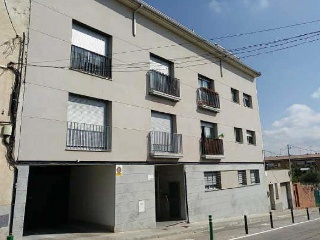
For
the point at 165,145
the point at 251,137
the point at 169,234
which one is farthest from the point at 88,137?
the point at 251,137

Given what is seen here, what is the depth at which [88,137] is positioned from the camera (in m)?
12.0

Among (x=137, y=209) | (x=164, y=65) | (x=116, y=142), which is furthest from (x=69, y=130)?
(x=164, y=65)

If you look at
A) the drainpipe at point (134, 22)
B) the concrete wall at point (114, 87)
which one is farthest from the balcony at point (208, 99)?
the drainpipe at point (134, 22)

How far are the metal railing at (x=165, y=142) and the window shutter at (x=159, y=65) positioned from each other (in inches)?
126

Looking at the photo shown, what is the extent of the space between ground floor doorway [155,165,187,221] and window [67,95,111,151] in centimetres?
485

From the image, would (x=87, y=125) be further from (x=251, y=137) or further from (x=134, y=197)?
(x=251, y=137)

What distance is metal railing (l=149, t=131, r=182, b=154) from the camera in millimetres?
14487

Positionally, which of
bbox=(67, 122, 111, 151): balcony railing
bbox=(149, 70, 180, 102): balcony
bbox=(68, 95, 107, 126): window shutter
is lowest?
bbox=(67, 122, 111, 151): balcony railing

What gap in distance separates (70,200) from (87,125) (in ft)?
13.6

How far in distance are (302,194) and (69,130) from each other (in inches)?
1158

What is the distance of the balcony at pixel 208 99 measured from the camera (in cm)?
1795

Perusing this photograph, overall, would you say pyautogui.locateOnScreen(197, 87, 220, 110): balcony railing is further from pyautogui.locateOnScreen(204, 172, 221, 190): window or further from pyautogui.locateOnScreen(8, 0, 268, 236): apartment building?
pyautogui.locateOnScreen(204, 172, 221, 190): window

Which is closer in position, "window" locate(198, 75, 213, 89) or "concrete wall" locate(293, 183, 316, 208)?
"window" locate(198, 75, 213, 89)

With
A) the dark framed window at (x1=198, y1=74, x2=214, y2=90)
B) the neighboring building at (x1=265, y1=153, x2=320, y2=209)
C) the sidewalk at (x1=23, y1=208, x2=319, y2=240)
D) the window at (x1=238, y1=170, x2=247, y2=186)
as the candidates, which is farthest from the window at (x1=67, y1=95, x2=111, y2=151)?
the neighboring building at (x1=265, y1=153, x2=320, y2=209)
